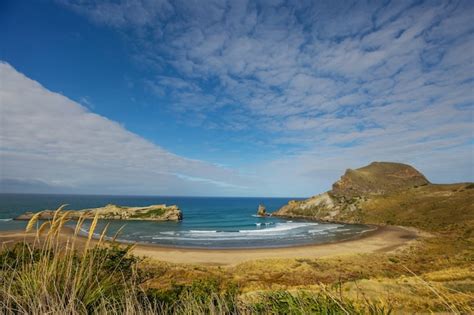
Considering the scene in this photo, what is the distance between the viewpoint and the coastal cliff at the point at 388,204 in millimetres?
58028

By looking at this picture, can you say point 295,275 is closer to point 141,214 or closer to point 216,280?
point 216,280

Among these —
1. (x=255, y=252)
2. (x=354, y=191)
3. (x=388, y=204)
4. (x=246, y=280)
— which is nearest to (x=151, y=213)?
(x=255, y=252)

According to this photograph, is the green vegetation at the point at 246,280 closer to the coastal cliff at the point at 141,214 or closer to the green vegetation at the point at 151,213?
the coastal cliff at the point at 141,214

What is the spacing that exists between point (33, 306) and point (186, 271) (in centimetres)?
1982

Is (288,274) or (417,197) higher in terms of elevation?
(417,197)

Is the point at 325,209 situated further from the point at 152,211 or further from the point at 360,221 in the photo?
the point at 152,211

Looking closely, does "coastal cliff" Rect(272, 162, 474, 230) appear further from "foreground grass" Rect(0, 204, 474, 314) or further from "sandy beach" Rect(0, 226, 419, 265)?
"sandy beach" Rect(0, 226, 419, 265)

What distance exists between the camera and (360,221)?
68625 mm

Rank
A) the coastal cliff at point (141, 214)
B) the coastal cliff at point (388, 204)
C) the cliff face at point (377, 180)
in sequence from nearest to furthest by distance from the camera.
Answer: the coastal cliff at point (388, 204) < the coastal cliff at point (141, 214) < the cliff face at point (377, 180)

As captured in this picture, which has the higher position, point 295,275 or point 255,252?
point 295,275

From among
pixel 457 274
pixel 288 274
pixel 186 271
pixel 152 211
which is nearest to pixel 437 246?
pixel 457 274

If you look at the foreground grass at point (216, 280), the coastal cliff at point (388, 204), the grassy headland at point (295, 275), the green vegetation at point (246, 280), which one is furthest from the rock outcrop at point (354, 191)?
the foreground grass at point (216, 280)

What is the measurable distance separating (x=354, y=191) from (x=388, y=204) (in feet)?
96.0

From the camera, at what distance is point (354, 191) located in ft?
335
